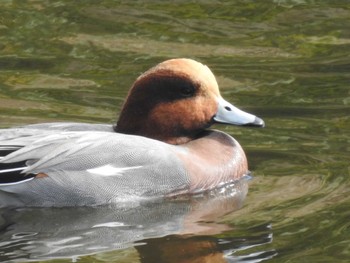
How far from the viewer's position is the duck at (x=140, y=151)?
335 inches

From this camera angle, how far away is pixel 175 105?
918 centimetres

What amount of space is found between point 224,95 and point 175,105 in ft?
5.79

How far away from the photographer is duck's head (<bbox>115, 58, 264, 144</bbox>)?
9086 millimetres

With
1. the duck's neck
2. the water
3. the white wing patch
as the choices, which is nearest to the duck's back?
the white wing patch

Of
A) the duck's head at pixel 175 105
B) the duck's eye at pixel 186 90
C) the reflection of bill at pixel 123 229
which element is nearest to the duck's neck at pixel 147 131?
the duck's head at pixel 175 105

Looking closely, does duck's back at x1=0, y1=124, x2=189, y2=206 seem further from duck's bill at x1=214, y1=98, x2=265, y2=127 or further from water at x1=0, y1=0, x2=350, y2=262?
duck's bill at x1=214, y1=98, x2=265, y2=127

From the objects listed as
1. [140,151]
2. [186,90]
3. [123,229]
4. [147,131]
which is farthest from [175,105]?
[123,229]

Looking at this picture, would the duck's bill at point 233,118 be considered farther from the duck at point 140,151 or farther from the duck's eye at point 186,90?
the duck's eye at point 186,90

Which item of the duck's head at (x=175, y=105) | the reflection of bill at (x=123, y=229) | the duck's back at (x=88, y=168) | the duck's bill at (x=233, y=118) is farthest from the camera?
the duck's bill at (x=233, y=118)

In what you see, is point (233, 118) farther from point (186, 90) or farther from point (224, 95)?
point (224, 95)

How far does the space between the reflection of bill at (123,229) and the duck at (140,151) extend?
106mm

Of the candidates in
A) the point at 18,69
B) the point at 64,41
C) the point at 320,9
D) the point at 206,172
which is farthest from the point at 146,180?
the point at 320,9

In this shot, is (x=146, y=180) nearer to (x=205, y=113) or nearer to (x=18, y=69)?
(x=205, y=113)

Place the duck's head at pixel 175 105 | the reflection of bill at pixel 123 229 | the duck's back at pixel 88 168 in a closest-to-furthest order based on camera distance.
A: the reflection of bill at pixel 123 229 → the duck's back at pixel 88 168 → the duck's head at pixel 175 105
